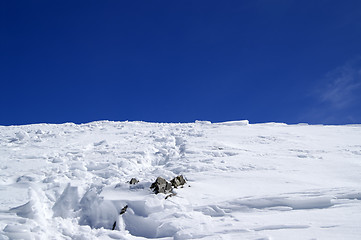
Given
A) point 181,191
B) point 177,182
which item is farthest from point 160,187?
point 177,182

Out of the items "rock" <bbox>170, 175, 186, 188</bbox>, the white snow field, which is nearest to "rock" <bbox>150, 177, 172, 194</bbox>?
the white snow field

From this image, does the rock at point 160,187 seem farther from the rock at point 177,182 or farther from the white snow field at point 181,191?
the rock at point 177,182

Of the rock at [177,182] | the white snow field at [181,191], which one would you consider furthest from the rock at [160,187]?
the rock at [177,182]

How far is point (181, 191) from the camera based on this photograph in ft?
19.7

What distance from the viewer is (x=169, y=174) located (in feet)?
23.9

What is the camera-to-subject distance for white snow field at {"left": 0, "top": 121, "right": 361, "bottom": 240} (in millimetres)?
4383

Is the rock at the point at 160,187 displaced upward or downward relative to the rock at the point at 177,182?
downward

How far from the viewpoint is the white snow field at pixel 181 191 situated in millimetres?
4383

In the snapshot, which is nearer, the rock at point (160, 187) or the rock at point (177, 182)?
the rock at point (160, 187)

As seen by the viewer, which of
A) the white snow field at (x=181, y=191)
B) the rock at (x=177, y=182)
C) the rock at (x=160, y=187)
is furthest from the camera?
the rock at (x=177, y=182)

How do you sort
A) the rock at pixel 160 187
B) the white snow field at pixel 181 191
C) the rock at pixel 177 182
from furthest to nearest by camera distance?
the rock at pixel 177 182, the rock at pixel 160 187, the white snow field at pixel 181 191

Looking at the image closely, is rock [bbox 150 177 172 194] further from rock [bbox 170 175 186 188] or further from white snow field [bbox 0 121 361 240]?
rock [bbox 170 175 186 188]

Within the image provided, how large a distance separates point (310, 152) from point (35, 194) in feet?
32.6

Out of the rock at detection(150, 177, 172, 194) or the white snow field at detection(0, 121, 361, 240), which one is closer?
the white snow field at detection(0, 121, 361, 240)
